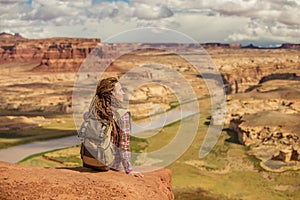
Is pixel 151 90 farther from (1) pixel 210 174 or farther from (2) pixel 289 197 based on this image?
(2) pixel 289 197

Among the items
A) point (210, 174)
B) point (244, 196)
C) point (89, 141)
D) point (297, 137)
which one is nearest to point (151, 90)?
point (297, 137)

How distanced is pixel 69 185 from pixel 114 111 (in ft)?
6.30

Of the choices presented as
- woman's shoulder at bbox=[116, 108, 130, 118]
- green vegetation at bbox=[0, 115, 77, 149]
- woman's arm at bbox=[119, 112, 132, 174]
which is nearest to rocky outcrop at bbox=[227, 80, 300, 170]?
green vegetation at bbox=[0, 115, 77, 149]

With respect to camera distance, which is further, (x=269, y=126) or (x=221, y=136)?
(x=221, y=136)

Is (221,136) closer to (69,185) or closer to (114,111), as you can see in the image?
(114,111)

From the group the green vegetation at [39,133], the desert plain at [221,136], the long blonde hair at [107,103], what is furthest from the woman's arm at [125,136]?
the green vegetation at [39,133]

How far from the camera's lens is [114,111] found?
31.0 feet

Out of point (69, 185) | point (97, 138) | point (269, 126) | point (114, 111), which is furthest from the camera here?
point (269, 126)

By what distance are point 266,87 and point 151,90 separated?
2773 cm

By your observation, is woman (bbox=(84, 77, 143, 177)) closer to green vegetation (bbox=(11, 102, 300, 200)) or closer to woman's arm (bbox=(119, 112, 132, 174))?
woman's arm (bbox=(119, 112, 132, 174))

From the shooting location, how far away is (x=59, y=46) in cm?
18962

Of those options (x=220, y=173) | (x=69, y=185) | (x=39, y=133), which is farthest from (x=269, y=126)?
(x=69, y=185)

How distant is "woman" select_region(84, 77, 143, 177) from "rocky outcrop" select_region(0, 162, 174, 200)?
2.80 feet

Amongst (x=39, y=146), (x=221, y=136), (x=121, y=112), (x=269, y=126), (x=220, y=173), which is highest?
(x=121, y=112)
